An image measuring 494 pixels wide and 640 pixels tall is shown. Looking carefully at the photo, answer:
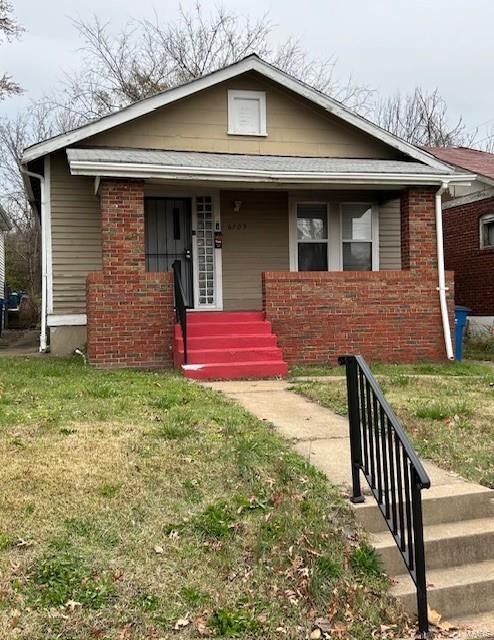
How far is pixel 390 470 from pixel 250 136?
9.57 metres

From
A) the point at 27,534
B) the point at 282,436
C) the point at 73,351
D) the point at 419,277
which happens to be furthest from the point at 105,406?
the point at 419,277

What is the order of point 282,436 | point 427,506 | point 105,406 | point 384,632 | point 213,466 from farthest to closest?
point 105,406 → point 282,436 → point 213,466 → point 427,506 → point 384,632

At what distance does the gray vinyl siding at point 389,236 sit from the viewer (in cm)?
1307

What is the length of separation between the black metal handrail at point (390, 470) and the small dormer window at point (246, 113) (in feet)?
29.1

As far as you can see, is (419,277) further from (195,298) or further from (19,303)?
(19,303)

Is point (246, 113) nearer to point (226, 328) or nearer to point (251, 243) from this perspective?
point (251, 243)

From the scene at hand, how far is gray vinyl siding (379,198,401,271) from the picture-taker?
1307cm

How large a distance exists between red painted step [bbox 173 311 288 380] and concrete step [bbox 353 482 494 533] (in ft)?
16.8

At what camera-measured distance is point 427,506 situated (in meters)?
4.07

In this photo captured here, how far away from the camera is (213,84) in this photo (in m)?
11.6

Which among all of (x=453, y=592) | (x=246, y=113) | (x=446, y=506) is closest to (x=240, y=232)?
(x=246, y=113)

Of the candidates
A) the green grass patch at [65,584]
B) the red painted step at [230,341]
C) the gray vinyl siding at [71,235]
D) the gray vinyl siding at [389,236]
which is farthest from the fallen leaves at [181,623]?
the gray vinyl siding at [389,236]

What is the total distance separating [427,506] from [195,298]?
853 centimetres

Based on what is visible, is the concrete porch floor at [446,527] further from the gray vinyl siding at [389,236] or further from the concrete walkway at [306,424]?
the gray vinyl siding at [389,236]
